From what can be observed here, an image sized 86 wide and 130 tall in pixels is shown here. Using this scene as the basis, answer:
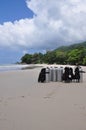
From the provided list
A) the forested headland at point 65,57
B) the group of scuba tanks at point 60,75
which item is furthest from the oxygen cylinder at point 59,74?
the forested headland at point 65,57

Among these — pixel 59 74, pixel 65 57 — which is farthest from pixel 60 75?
pixel 65 57

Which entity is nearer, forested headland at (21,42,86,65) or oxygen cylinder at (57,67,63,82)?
oxygen cylinder at (57,67,63,82)

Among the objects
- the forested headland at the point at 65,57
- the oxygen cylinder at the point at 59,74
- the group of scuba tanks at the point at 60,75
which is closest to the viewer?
the group of scuba tanks at the point at 60,75

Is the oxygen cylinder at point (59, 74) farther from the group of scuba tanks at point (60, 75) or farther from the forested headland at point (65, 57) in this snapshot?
the forested headland at point (65, 57)

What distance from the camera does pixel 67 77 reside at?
80.2ft

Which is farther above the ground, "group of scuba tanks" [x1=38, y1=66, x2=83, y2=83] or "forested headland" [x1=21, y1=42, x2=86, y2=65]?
"forested headland" [x1=21, y1=42, x2=86, y2=65]

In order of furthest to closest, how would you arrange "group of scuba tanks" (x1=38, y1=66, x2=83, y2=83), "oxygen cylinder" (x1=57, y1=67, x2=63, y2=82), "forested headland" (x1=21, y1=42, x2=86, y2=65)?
"forested headland" (x1=21, y1=42, x2=86, y2=65), "oxygen cylinder" (x1=57, y1=67, x2=63, y2=82), "group of scuba tanks" (x1=38, y1=66, x2=83, y2=83)

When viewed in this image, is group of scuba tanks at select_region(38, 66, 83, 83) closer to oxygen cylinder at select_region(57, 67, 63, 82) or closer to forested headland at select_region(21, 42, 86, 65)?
oxygen cylinder at select_region(57, 67, 63, 82)

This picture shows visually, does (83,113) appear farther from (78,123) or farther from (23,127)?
(23,127)

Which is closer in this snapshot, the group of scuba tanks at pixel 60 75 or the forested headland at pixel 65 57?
the group of scuba tanks at pixel 60 75

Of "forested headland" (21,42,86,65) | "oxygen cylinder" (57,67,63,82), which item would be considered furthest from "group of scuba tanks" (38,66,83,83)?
"forested headland" (21,42,86,65)

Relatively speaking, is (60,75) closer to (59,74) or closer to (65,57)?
(59,74)

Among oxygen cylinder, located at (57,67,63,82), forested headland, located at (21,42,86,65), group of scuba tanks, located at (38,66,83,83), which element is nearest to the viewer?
group of scuba tanks, located at (38,66,83,83)

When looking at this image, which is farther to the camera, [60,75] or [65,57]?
[65,57]
